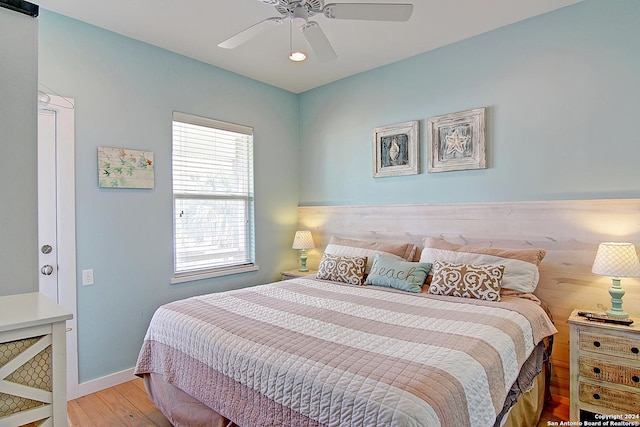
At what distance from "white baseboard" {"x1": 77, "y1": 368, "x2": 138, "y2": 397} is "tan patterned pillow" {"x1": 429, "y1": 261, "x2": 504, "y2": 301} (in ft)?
8.21

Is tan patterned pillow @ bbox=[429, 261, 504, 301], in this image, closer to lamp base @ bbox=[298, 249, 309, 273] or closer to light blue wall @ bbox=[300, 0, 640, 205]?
light blue wall @ bbox=[300, 0, 640, 205]

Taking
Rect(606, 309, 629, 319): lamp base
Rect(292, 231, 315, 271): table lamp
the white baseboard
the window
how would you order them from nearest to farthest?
Rect(606, 309, 629, 319): lamp base
the white baseboard
the window
Rect(292, 231, 315, 271): table lamp

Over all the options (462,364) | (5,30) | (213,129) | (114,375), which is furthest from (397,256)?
(5,30)

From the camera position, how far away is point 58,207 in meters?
2.54

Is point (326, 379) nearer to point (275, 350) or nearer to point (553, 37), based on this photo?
point (275, 350)

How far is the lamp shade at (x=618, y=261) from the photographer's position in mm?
2062

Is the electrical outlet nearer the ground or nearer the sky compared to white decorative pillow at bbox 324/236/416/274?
nearer the ground

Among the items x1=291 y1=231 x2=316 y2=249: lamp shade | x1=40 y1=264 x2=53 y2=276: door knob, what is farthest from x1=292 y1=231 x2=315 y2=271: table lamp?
x1=40 y1=264 x2=53 y2=276: door knob

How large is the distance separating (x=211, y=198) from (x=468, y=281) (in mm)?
2426

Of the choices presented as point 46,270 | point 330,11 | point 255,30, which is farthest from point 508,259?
point 46,270

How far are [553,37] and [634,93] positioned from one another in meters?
0.67

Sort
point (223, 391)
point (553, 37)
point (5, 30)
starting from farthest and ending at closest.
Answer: point (553, 37)
point (223, 391)
point (5, 30)

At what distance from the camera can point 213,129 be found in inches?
138

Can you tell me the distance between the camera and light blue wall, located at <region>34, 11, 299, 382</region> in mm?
2629
